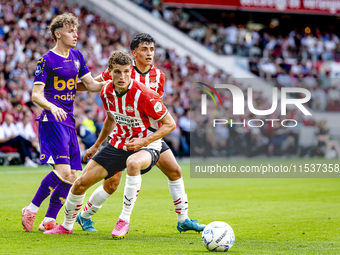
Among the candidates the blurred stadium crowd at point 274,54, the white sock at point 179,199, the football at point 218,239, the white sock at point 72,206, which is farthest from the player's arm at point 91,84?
the blurred stadium crowd at point 274,54

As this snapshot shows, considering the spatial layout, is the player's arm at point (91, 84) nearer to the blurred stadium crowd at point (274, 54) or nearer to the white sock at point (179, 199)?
the white sock at point (179, 199)

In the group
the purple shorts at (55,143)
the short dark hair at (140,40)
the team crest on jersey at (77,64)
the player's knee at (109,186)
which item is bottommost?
the player's knee at (109,186)

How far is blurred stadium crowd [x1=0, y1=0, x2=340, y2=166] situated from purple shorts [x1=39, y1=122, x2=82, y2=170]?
9142 millimetres

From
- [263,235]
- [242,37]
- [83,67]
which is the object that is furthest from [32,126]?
[242,37]

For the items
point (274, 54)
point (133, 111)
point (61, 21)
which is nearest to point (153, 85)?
point (133, 111)

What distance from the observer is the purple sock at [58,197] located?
20.1 feet

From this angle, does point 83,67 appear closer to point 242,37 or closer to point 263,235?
point 263,235

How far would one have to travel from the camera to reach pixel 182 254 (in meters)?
4.82

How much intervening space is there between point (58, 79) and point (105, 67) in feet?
46.2

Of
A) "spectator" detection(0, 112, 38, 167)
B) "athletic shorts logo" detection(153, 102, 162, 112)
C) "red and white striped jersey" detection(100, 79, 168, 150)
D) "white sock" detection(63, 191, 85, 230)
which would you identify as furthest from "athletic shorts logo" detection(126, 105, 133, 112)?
"spectator" detection(0, 112, 38, 167)

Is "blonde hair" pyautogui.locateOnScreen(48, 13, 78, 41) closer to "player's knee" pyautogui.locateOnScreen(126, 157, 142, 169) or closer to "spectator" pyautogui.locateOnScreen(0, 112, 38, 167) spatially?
"player's knee" pyautogui.locateOnScreen(126, 157, 142, 169)

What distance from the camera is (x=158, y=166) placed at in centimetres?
621

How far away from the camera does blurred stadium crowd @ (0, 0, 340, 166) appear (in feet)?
50.9

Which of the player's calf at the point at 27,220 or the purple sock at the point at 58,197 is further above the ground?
the purple sock at the point at 58,197
